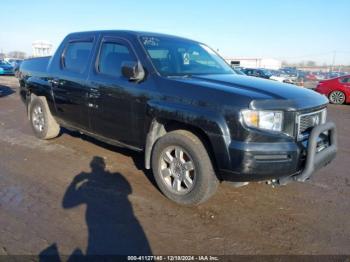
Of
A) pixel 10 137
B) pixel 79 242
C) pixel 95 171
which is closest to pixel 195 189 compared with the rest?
pixel 79 242

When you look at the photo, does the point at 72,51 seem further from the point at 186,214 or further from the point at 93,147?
the point at 186,214

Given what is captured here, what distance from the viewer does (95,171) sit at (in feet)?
15.7

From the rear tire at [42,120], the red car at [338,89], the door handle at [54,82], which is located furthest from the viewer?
the red car at [338,89]

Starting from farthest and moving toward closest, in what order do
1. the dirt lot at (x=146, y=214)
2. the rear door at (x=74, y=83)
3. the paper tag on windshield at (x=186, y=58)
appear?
the rear door at (x=74, y=83)
the paper tag on windshield at (x=186, y=58)
the dirt lot at (x=146, y=214)

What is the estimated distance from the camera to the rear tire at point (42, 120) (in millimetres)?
6125

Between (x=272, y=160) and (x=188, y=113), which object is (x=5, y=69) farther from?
(x=272, y=160)

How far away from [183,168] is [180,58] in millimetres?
1605

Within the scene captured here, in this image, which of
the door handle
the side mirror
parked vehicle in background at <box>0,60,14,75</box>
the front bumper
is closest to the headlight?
the front bumper

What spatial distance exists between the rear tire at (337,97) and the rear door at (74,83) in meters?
13.1

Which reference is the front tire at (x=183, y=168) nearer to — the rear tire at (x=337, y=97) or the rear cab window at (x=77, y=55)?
→ the rear cab window at (x=77, y=55)

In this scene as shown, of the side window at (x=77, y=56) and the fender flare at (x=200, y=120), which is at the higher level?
the side window at (x=77, y=56)

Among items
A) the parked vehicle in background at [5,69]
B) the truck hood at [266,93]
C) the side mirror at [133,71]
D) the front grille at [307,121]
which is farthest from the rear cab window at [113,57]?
the parked vehicle in background at [5,69]

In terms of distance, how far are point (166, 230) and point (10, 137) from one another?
15.8ft

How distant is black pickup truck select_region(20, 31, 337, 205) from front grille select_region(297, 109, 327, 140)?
0.04 ft
